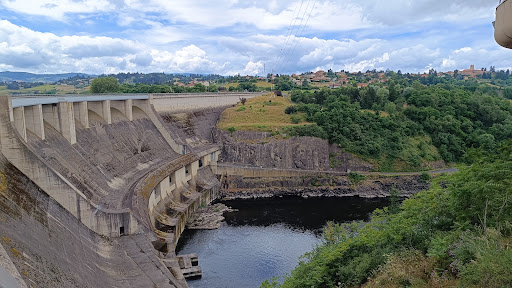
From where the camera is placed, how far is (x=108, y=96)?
40.3m

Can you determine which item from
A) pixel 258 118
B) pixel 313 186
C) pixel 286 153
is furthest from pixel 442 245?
pixel 258 118

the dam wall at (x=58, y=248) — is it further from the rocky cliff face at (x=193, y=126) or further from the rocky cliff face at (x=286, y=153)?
the rocky cliff face at (x=286, y=153)

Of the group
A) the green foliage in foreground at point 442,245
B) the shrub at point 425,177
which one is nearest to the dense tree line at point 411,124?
the shrub at point 425,177

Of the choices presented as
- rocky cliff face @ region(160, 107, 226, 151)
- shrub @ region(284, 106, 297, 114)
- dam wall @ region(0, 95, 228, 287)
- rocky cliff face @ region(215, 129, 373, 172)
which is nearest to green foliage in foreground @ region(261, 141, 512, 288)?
dam wall @ region(0, 95, 228, 287)

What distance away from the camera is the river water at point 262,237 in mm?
28666

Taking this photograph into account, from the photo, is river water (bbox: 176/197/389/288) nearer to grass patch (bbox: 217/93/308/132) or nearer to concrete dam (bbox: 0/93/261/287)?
concrete dam (bbox: 0/93/261/287)

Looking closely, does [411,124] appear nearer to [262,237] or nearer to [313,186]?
[313,186]

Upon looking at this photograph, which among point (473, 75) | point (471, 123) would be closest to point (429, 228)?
point (471, 123)

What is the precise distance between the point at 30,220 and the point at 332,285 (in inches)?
626

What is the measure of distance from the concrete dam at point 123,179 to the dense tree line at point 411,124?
11.9ft

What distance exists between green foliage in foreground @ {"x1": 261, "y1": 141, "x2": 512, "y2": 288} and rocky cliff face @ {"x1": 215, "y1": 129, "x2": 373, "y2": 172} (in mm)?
34343

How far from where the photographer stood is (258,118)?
62625 millimetres

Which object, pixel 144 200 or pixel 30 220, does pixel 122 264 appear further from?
pixel 144 200

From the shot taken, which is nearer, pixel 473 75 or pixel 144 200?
pixel 144 200
